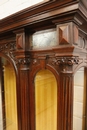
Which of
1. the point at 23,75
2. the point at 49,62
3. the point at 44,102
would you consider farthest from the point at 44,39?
the point at 44,102

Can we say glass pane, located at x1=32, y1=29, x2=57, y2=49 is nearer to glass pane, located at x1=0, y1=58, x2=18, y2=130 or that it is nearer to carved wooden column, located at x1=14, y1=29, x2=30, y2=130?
carved wooden column, located at x1=14, y1=29, x2=30, y2=130

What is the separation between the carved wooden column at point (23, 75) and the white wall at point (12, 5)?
0.49 meters

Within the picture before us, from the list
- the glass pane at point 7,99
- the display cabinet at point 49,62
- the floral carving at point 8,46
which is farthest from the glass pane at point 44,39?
the glass pane at point 7,99

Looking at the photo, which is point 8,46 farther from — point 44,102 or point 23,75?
point 44,102

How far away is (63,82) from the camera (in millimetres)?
602

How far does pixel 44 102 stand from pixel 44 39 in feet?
1.65

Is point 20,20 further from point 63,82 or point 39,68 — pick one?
point 63,82

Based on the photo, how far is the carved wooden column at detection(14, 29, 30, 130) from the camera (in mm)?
770

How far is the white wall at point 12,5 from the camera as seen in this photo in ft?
3.64

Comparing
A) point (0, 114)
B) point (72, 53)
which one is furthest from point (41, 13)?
point (0, 114)

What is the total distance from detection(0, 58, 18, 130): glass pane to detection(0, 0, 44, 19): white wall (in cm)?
58

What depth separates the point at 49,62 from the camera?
69 cm

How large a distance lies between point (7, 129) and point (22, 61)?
0.93m

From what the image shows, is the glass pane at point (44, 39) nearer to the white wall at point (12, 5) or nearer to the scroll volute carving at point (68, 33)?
the scroll volute carving at point (68, 33)
